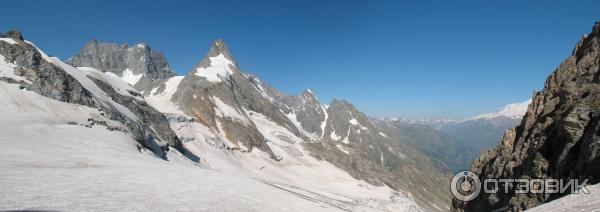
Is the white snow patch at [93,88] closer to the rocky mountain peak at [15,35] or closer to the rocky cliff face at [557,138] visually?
the rocky mountain peak at [15,35]

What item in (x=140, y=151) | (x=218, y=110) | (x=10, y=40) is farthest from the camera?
(x=218, y=110)

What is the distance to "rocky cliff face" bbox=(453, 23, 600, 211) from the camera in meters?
27.2

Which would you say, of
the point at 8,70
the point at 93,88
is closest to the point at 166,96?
the point at 93,88

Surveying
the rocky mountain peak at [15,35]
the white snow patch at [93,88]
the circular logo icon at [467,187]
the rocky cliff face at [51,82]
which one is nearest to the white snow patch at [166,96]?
the white snow patch at [93,88]

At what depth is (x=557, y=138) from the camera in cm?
3256

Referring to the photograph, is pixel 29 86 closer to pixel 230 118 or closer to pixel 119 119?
pixel 119 119

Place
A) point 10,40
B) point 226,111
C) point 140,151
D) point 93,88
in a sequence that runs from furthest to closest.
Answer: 1. point 226,111
2. point 93,88
3. point 10,40
4. point 140,151

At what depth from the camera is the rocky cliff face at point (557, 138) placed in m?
27.2

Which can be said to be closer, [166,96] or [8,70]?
[8,70]

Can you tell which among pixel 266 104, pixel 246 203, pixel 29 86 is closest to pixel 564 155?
pixel 246 203

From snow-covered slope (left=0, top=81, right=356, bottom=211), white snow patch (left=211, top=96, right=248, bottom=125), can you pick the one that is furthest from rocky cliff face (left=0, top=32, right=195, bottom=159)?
white snow patch (left=211, top=96, right=248, bottom=125)

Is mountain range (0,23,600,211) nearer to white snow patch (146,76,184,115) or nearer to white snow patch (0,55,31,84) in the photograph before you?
white snow patch (0,55,31,84)

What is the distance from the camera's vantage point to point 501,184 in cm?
3819

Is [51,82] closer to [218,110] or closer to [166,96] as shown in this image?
[218,110]
